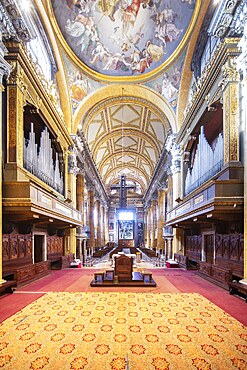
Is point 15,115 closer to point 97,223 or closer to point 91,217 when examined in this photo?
point 91,217

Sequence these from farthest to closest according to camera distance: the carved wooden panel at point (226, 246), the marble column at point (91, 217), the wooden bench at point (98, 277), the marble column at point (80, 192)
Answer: the marble column at point (91, 217) < the marble column at point (80, 192) < the wooden bench at point (98, 277) < the carved wooden panel at point (226, 246)

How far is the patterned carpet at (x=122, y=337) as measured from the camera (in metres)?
3.13

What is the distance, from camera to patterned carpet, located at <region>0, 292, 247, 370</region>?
313 cm

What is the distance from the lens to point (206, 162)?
8992mm

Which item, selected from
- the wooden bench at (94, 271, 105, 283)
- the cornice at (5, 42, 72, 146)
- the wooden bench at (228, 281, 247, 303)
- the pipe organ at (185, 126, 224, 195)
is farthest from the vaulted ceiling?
the wooden bench at (228, 281, 247, 303)

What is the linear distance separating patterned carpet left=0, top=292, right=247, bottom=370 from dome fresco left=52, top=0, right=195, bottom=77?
11.3 meters

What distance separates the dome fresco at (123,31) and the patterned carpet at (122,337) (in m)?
11.3

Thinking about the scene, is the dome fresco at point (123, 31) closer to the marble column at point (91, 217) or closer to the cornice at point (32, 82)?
the cornice at point (32, 82)

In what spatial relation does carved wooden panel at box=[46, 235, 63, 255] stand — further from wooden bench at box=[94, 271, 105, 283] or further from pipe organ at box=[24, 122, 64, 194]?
wooden bench at box=[94, 271, 105, 283]

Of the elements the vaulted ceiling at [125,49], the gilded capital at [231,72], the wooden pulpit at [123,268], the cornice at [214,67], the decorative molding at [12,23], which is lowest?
the wooden pulpit at [123,268]

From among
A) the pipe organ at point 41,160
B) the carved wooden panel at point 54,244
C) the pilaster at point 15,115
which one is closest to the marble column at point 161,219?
the carved wooden panel at point 54,244

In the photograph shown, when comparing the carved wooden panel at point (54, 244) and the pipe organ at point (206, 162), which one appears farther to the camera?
the carved wooden panel at point (54, 244)

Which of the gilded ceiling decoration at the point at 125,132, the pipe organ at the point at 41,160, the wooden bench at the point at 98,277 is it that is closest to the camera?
the wooden bench at the point at 98,277

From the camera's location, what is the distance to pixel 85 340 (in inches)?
146
